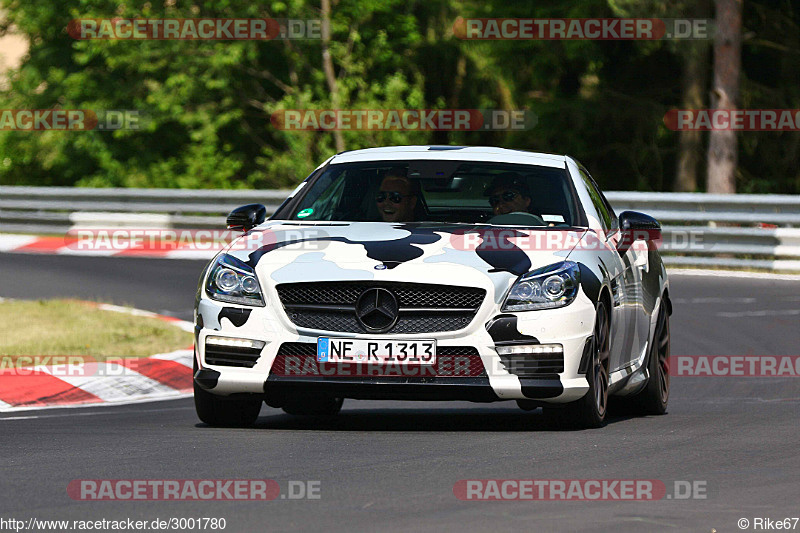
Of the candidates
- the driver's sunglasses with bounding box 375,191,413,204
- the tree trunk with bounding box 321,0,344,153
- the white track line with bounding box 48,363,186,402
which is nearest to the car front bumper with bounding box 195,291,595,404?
the driver's sunglasses with bounding box 375,191,413,204

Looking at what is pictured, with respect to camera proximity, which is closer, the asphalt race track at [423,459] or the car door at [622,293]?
the asphalt race track at [423,459]

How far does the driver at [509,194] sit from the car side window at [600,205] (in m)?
0.47

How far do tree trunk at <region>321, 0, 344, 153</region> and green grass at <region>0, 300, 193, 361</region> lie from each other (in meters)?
20.4

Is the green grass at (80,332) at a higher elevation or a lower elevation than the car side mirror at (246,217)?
lower

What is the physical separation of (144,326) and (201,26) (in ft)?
76.1

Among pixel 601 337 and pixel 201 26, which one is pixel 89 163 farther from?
pixel 601 337

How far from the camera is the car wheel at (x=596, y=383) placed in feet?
27.8

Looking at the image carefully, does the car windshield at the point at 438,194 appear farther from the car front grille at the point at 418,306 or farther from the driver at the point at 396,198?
the car front grille at the point at 418,306

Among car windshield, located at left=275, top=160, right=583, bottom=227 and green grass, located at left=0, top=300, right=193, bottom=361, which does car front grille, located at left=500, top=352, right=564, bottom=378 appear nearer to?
A: car windshield, located at left=275, top=160, right=583, bottom=227

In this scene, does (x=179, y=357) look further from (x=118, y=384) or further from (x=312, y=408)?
(x=312, y=408)

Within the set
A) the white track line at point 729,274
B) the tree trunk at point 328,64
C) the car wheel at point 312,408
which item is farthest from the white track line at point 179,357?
the tree trunk at point 328,64

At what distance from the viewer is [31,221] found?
2727 centimetres

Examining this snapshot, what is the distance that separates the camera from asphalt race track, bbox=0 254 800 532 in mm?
5996

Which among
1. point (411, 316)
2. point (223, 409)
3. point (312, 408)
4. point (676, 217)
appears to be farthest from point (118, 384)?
point (676, 217)
